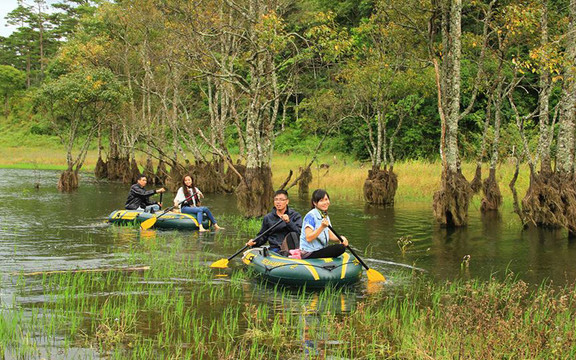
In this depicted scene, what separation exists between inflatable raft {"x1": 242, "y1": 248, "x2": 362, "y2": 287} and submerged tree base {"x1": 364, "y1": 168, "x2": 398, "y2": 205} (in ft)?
43.5

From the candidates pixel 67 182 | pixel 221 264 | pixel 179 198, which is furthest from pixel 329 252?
pixel 67 182

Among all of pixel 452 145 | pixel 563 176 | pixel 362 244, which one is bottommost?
pixel 362 244

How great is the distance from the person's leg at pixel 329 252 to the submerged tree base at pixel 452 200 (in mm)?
7075

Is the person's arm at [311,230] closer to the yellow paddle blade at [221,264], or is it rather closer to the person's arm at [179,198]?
the yellow paddle blade at [221,264]

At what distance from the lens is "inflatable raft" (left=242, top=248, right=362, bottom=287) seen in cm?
909

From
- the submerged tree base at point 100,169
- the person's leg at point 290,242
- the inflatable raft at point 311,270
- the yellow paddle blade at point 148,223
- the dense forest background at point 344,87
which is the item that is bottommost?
the inflatable raft at point 311,270

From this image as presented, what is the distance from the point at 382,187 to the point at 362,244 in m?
8.97

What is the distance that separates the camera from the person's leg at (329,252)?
946 cm

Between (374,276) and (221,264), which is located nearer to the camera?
(374,276)

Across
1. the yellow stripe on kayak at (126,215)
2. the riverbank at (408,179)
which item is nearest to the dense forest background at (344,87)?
the riverbank at (408,179)

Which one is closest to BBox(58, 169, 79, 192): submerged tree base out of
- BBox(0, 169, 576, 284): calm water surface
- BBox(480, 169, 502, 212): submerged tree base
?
BBox(0, 169, 576, 284): calm water surface

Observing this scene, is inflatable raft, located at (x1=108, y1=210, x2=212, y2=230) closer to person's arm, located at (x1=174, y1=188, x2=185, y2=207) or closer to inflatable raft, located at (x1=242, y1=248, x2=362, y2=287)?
person's arm, located at (x1=174, y1=188, x2=185, y2=207)

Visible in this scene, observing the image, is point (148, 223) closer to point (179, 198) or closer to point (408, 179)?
point (179, 198)

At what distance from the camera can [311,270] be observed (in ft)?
29.9
